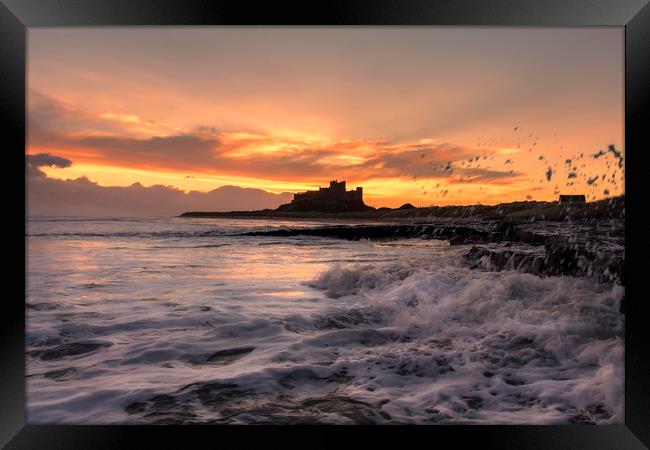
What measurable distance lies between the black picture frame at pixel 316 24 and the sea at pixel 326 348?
10.0 inches

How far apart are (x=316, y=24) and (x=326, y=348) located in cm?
236

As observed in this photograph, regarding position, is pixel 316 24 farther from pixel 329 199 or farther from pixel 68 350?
pixel 329 199

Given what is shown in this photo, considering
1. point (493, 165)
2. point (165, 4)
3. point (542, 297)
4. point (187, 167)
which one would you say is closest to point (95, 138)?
point (187, 167)

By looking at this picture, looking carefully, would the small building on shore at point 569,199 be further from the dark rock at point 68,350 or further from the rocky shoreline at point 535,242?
the dark rock at point 68,350

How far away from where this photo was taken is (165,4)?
212cm

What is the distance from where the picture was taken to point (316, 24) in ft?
7.17

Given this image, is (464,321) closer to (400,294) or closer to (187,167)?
→ (400,294)

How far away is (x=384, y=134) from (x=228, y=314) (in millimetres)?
2850

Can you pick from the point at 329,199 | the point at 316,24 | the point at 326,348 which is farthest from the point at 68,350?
the point at 329,199

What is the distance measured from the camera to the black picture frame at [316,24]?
2088 mm

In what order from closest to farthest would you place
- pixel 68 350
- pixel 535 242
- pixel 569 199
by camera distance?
pixel 68 350
pixel 569 199
pixel 535 242

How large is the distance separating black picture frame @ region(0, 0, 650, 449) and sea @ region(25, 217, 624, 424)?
25cm

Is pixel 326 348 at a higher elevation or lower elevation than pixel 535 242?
lower

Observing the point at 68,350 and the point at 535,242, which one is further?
the point at 535,242
